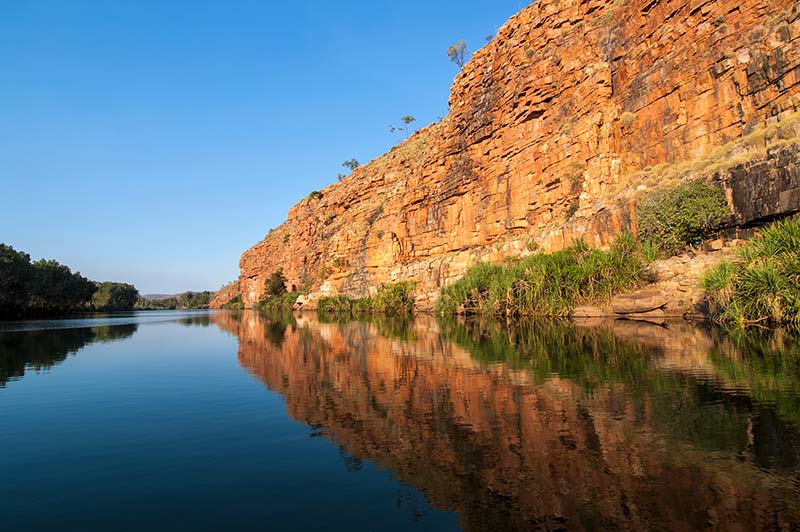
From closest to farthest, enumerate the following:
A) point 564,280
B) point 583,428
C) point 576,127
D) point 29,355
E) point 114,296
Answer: point 583,428 < point 29,355 < point 564,280 < point 576,127 < point 114,296

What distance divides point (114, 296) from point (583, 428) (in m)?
171

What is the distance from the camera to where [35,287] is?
74.1 meters

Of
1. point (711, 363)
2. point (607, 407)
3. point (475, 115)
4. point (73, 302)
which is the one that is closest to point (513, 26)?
point (475, 115)

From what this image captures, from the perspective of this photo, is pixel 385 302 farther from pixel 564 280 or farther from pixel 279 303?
pixel 279 303

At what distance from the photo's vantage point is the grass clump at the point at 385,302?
54.0 meters

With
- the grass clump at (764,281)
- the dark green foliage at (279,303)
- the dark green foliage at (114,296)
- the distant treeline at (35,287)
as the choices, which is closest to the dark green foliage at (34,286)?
the distant treeline at (35,287)

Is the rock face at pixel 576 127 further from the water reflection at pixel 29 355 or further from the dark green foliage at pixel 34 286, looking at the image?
the dark green foliage at pixel 34 286

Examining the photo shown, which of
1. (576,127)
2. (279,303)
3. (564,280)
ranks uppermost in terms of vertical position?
(576,127)

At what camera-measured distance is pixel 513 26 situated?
5150cm

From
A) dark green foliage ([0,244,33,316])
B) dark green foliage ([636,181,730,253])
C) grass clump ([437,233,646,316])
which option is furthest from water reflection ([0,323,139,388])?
dark green foliage ([0,244,33,316])

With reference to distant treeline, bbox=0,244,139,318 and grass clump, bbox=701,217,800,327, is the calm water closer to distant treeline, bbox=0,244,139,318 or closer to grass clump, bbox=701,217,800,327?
grass clump, bbox=701,217,800,327

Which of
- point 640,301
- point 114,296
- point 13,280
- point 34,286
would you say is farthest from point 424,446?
point 114,296

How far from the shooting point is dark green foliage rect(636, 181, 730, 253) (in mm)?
25328

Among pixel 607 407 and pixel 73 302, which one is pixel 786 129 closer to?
pixel 607 407
